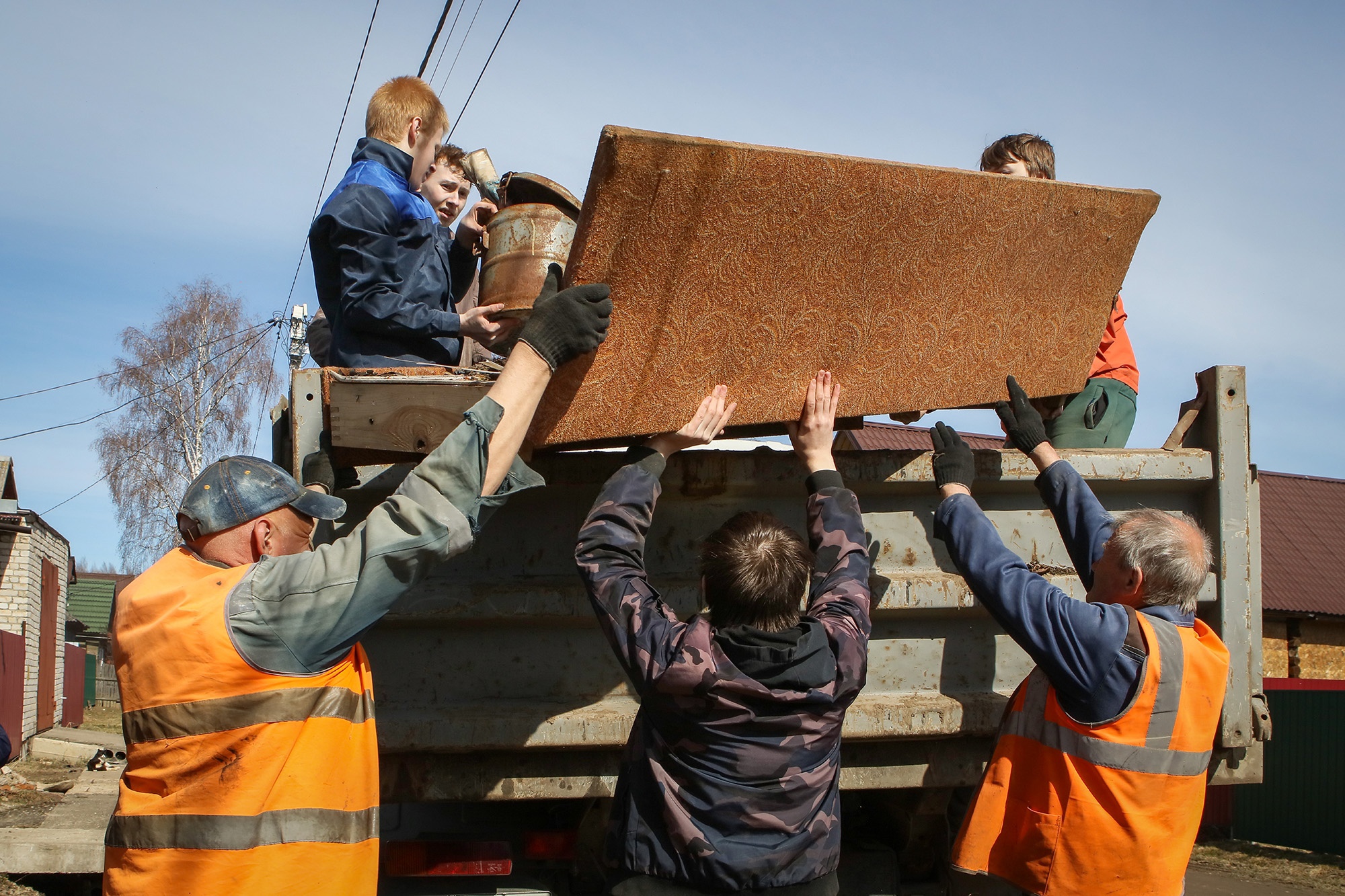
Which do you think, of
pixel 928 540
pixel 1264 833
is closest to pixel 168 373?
pixel 1264 833

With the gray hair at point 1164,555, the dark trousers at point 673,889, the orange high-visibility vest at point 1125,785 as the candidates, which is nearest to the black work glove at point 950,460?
the gray hair at point 1164,555

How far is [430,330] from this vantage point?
9.09 ft

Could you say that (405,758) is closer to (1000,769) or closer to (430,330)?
(430,330)

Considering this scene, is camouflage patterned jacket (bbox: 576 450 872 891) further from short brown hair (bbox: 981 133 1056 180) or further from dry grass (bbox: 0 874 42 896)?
dry grass (bbox: 0 874 42 896)

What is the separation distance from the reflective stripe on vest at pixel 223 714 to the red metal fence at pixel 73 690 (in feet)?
64.9

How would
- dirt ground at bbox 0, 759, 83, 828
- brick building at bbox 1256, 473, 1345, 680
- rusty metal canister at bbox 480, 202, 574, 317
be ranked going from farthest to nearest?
1. brick building at bbox 1256, 473, 1345, 680
2. dirt ground at bbox 0, 759, 83, 828
3. rusty metal canister at bbox 480, 202, 574, 317

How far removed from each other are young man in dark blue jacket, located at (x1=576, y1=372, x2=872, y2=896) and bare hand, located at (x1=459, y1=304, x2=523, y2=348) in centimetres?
89

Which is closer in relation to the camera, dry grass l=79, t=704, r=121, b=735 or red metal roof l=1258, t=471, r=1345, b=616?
red metal roof l=1258, t=471, r=1345, b=616

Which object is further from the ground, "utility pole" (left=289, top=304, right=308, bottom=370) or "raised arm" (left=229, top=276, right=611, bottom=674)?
"utility pole" (left=289, top=304, right=308, bottom=370)

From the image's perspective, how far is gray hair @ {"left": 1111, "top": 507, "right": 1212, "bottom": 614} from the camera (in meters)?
2.17

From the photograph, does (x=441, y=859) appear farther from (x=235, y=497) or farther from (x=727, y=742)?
(x=235, y=497)

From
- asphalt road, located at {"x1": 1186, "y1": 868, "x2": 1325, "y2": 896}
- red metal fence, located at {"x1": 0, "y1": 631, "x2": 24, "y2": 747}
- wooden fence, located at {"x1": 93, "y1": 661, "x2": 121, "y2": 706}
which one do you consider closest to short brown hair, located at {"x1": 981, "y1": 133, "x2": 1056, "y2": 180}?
asphalt road, located at {"x1": 1186, "y1": 868, "x2": 1325, "y2": 896}

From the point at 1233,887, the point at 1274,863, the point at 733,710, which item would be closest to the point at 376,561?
the point at 733,710

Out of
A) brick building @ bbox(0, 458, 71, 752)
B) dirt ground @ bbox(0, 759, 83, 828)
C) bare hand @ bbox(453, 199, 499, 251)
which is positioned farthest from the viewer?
brick building @ bbox(0, 458, 71, 752)
